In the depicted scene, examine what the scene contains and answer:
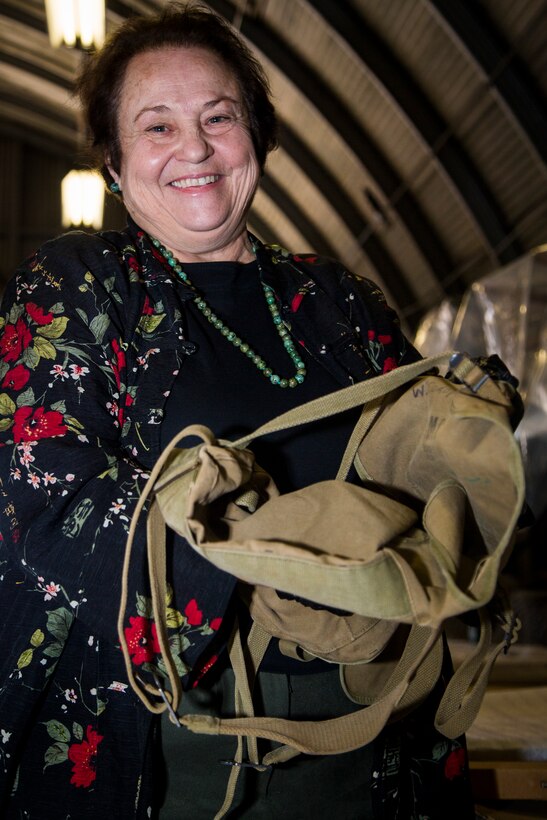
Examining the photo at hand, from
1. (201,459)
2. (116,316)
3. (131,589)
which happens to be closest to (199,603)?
(131,589)

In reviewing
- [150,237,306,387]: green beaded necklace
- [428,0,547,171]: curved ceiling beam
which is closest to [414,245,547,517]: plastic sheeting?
[428,0,547,171]: curved ceiling beam

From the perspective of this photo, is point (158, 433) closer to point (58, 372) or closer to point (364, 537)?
point (58, 372)

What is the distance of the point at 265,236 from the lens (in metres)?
15.0

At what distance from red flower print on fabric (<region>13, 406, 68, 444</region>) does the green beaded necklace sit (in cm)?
45

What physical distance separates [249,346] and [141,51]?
0.73 m

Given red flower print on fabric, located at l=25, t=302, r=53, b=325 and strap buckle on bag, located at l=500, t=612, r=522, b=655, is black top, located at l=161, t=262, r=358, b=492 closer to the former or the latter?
red flower print on fabric, located at l=25, t=302, r=53, b=325

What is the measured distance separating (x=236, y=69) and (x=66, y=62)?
41.8 feet

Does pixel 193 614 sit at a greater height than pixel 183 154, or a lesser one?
lesser

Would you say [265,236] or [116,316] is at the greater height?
[265,236]

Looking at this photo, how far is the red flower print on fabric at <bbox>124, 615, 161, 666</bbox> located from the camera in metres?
1.33

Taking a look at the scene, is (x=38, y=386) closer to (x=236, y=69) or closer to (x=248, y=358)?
(x=248, y=358)

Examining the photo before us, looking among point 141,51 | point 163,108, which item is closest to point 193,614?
point 163,108

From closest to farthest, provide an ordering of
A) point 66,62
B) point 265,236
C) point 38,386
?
point 38,386, point 66,62, point 265,236

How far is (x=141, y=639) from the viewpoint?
4.35ft
